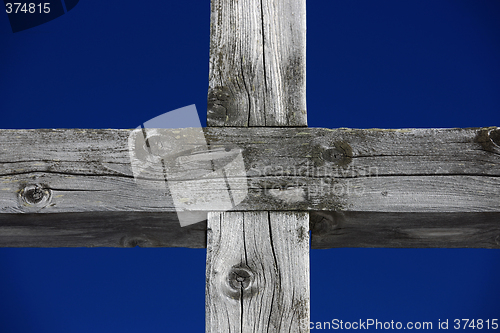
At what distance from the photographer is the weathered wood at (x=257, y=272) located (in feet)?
2.77

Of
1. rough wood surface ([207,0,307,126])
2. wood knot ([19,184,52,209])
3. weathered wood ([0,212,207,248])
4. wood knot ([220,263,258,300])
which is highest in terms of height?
rough wood surface ([207,0,307,126])

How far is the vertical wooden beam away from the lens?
0.85 m

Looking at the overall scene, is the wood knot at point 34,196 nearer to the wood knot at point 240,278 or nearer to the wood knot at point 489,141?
the wood knot at point 240,278

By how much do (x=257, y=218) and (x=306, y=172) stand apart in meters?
0.16

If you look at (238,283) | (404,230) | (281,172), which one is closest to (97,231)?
(238,283)

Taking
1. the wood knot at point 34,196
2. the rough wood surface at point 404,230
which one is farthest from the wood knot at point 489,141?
the wood knot at point 34,196

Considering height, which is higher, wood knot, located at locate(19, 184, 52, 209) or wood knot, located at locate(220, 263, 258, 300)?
wood knot, located at locate(19, 184, 52, 209)

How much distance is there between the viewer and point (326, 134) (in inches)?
34.3

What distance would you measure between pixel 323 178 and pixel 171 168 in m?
0.37

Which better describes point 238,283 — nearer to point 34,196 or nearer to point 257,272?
point 257,272

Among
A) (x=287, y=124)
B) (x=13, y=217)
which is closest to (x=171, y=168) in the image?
(x=287, y=124)

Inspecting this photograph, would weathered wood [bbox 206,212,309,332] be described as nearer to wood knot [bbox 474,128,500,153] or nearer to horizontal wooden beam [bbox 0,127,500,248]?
horizontal wooden beam [bbox 0,127,500,248]

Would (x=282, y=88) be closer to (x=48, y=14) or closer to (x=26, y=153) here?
(x=26, y=153)

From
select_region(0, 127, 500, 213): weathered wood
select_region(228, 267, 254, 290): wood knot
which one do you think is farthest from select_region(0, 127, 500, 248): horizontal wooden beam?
select_region(228, 267, 254, 290): wood knot
